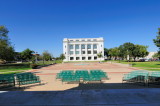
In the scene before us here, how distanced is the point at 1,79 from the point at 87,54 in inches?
3335

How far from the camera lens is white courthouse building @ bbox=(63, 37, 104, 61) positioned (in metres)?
91.3

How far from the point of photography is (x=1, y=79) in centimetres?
789

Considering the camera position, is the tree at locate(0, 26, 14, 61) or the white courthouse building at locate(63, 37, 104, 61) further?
the white courthouse building at locate(63, 37, 104, 61)

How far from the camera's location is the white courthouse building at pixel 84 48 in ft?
Answer: 300

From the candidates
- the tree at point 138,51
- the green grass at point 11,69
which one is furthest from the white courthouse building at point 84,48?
the green grass at point 11,69

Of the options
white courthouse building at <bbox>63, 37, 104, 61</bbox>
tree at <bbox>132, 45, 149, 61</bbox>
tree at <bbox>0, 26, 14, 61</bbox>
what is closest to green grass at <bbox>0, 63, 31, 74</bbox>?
tree at <bbox>0, 26, 14, 61</bbox>

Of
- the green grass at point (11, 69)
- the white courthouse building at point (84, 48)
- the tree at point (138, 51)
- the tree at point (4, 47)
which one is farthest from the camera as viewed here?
A: the white courthouse building at point (84, 48)

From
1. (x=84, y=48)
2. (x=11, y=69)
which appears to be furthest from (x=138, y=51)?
(x=11, y=69)

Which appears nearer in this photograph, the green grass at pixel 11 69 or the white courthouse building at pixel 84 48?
the green grass at pixel 11 69

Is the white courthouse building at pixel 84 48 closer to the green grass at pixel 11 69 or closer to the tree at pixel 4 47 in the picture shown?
the tree at pixel 4 47

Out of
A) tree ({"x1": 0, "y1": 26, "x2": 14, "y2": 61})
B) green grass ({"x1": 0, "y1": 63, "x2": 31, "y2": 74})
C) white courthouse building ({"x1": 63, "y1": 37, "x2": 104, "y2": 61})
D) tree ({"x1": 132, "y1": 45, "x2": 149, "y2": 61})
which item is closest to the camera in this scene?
green grass ({"x1": 0, "y1": 63, "x2": 31, "y2": 74})

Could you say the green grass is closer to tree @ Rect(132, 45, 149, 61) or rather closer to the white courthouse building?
tree @ Rect(132, 45, 149, 61)

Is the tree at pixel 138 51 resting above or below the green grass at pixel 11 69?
above

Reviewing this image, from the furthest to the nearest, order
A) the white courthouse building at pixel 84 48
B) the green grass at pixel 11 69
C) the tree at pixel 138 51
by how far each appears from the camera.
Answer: the white courthouse building at pixel 84 48, the tree at pixel 138 51, the green grass at pixel 11 69
